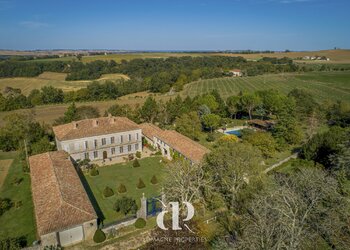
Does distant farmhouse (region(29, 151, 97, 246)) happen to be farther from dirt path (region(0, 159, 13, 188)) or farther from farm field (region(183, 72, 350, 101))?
farm field (region(183, 72, 350, 101))

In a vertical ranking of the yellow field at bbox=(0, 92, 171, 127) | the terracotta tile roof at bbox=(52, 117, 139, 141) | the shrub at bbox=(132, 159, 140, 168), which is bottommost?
the yellow field at bbox=(0, 92, 171, 127)

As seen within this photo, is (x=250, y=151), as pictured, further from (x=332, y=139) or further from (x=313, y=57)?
(x=313, y=57)

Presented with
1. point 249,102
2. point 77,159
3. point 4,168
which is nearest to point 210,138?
point 249,102

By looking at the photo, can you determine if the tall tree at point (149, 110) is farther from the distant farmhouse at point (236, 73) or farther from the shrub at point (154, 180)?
the distant farmhouse at point (236, 73)

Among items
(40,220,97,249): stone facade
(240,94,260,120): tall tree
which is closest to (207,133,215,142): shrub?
(240,94,260,120): tall tree

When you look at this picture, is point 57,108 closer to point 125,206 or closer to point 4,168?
point 4,168

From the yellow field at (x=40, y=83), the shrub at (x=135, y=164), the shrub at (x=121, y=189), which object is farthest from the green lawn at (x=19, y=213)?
the yellow field at (x=40, y=83)

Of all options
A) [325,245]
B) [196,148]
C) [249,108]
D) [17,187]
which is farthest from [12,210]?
[249,108]
